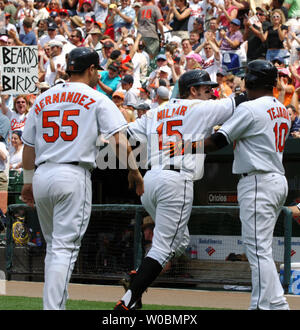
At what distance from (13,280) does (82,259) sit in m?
1.06

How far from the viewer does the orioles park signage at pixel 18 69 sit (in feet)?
35.0

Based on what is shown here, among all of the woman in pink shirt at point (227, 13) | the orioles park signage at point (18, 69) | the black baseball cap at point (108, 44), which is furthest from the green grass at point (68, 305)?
the woman in pink shirt at point (227, 13)

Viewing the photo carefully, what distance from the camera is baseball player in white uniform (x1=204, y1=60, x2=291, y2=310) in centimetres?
568

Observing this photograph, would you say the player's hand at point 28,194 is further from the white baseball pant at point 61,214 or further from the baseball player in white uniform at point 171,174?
the baseball player in white uniform at point 171,174

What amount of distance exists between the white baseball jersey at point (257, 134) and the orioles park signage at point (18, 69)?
531cm

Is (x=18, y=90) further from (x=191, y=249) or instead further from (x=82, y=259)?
(x=191, y=249)

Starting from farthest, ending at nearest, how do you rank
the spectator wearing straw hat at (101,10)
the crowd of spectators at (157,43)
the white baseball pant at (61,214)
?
the spectator wearing straw hat at (101,10) → the crowd of spectators at (157,43) → the white baseball pant at (61,214)

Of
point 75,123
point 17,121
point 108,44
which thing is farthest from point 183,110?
point 108,44

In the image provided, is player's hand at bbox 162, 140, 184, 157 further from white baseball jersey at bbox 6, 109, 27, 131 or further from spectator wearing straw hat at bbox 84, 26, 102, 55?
spectator wearing straw hat at bbox 84, 26, 102, 55

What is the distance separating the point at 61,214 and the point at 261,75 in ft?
6.48

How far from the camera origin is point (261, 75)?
6.01 m
